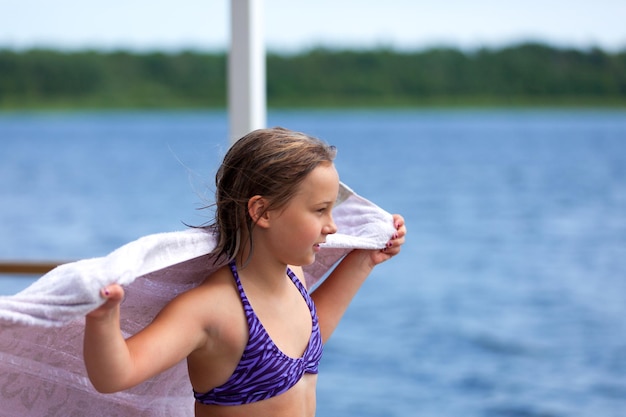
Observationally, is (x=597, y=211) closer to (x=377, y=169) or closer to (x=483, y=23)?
(x=377, y=169)

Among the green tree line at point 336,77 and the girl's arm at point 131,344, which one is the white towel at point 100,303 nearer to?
the girl's arm at point 131,344

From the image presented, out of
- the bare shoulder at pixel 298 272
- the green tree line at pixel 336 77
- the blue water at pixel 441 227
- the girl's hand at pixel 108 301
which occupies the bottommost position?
the blue water at pixel 441 227

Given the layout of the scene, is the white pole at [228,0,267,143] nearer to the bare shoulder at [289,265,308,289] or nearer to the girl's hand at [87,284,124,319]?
the bare shoulder at [289,265,308,289]

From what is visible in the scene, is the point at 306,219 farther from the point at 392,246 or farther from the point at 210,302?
the point at 392,246

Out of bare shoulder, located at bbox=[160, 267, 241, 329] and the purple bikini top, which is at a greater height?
bare shoulder, located at bbox=[160, 267, 241, 329]

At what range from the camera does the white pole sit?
87.9 inches

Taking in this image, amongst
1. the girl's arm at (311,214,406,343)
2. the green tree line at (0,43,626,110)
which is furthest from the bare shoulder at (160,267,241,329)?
the green tree line at (0,43,626,110)

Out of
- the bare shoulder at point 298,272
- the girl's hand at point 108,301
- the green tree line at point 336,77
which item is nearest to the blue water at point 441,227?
the bare shoulder at point 298,272

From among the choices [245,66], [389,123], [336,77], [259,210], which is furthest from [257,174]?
[389,123]

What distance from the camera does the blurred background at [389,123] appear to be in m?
16.2

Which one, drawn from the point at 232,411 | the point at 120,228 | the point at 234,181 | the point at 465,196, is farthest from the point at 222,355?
the point at 465,196

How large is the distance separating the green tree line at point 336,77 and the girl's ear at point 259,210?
72.6 ft

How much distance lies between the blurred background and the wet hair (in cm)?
1159

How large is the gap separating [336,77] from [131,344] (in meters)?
23.1
